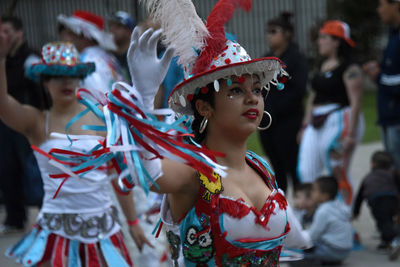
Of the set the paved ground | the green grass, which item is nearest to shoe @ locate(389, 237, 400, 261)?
the paved ground

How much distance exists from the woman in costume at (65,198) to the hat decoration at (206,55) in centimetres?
120

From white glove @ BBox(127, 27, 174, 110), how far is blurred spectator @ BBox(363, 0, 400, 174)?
3988 millimetres

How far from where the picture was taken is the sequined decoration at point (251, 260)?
93.5 inches

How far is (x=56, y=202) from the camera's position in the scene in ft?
11.8

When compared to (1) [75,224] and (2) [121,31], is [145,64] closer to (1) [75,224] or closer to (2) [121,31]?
(1) [75,224]

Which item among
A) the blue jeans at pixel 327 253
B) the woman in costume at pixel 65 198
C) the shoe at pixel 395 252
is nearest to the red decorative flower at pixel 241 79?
the woman in costume at pixel 65 198

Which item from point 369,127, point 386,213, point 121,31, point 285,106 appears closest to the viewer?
point 386,213

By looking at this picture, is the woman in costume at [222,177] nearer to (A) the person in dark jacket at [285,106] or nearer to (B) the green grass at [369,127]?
(A) the person in dark jacket at [285,106]

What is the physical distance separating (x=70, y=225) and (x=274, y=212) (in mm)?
1512

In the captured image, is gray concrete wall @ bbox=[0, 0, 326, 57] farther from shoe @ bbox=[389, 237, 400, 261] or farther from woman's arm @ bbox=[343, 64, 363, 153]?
shoe @ bbox=[389, 237, 400, 261]

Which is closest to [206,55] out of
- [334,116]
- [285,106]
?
[334,116]

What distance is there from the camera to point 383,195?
18.0 feet

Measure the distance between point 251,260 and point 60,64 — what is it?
1958mm

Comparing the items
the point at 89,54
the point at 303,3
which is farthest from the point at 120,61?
the point at 303,3
